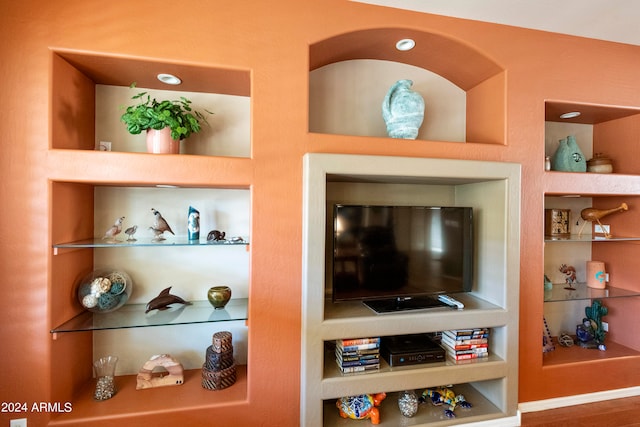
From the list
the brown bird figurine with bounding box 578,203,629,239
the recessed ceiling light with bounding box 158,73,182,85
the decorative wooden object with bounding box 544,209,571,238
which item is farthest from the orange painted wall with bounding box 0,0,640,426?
the brown bird figurine with bounding box 578,203,629,239

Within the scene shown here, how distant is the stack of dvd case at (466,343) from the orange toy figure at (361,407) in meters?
0.54

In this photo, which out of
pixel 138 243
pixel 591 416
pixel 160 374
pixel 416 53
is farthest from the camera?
pixel 416 53

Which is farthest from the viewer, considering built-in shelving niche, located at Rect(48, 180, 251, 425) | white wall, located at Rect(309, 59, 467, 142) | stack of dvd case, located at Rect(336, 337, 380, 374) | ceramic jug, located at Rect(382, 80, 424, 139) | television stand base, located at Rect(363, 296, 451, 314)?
white wall, located at Rect(309, 59, 467, 142)

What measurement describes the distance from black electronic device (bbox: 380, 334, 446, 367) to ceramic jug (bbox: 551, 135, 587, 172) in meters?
1.71

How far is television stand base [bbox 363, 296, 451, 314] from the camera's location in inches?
68.2

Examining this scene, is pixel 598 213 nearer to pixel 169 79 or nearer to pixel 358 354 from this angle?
pixel 358 354

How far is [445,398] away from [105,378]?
2.09m

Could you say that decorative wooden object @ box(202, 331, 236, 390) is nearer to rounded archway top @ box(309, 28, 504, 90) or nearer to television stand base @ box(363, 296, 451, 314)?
television stand base @ box(363, 296, 451, 314)

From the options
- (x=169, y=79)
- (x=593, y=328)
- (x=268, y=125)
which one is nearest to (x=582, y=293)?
(x=593, y=328)

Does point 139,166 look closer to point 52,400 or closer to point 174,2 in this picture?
point 174,2

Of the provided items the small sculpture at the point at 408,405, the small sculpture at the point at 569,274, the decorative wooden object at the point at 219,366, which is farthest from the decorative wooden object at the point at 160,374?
the small sculpture at the point at 569,274

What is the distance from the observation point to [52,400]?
4.72ft

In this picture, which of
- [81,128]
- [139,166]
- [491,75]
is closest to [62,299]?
[139,166]

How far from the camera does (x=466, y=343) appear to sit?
1.79 meters
